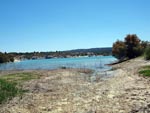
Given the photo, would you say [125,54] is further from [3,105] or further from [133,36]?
[3,105]

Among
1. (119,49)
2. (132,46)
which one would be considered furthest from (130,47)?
(119,49)

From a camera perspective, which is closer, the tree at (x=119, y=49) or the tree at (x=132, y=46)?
the tree at (x=132, y=46)

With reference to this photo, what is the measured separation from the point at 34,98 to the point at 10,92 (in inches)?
146

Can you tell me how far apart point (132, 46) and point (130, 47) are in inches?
25.2

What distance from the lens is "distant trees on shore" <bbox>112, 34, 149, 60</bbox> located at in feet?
295

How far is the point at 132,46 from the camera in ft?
299

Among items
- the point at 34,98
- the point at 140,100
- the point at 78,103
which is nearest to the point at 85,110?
the point at 78,103

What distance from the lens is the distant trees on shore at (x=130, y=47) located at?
90.1m

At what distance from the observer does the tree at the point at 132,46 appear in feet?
295

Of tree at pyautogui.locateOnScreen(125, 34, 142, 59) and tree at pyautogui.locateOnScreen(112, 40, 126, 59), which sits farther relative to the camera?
tree at pyautogui.locateOnScreen(112, 40, 126, 59)

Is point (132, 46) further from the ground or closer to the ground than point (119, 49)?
further from the ground

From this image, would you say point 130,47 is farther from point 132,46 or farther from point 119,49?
point 119,49

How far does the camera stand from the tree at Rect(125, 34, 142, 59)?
89875mm

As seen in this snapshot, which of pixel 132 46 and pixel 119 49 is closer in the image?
pixel 132 46
